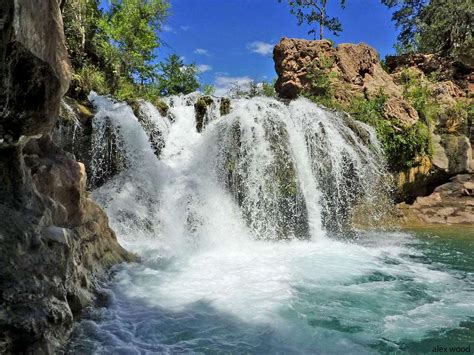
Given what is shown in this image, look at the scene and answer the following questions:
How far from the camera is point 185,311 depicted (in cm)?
562

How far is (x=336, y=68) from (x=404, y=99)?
3.15 meters

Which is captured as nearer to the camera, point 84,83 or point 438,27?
point 84,83

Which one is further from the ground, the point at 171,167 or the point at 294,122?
the point at 294,122

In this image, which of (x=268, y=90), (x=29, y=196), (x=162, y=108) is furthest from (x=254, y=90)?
(x=29, y=196)

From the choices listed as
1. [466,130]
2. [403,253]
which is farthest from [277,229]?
[466,130]

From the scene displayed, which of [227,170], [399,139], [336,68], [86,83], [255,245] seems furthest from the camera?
[336,68]

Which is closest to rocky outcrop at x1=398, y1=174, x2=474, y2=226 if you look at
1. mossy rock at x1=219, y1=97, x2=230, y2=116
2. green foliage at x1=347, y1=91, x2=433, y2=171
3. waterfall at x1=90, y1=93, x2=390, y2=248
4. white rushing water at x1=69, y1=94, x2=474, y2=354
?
green foliage at x1=347, y1=91, x2=433, y2=171

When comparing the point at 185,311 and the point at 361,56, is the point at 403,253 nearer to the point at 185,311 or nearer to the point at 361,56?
the point at 185,311

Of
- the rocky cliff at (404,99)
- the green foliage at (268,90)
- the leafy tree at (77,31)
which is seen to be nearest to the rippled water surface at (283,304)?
the rocky cliff at (404,99)

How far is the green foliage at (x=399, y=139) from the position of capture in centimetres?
1498

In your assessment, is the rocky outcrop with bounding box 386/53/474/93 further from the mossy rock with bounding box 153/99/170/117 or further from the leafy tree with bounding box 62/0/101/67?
the leafy tree with bounding box 62/0/101/67

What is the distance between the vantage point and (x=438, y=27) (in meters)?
22.3

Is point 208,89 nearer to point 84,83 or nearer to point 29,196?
point 84,83

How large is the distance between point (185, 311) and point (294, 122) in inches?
339
